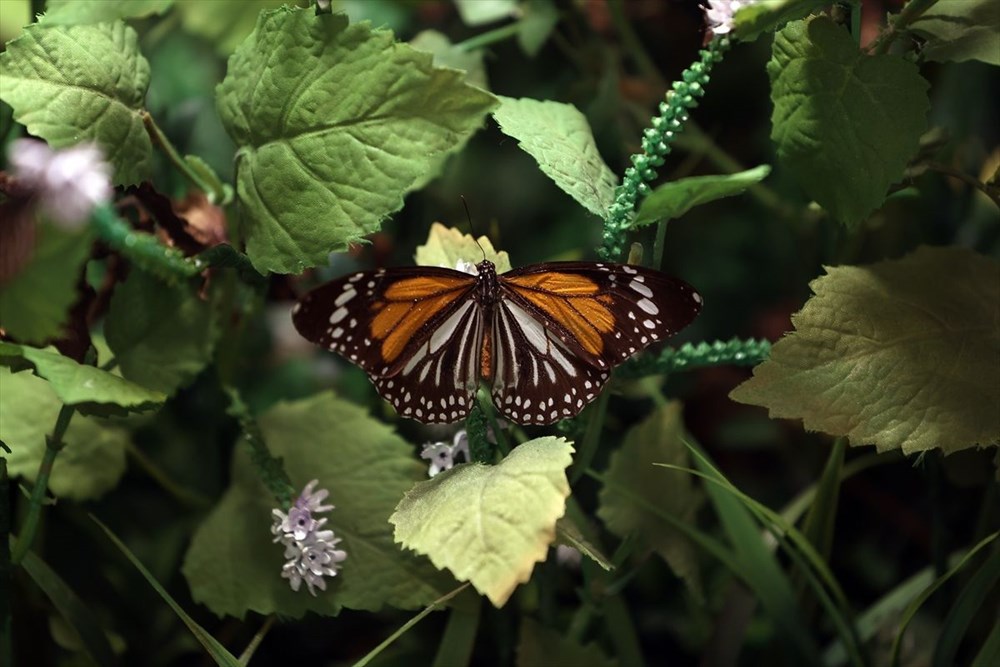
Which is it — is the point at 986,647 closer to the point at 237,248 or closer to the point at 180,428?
the point at 237,248

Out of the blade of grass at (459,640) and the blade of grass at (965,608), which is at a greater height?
the blade of grass at (965,608)

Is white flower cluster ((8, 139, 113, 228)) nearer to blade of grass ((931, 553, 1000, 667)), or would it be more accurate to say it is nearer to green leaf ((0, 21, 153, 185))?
green leaf ((0, 21, 153, 185))

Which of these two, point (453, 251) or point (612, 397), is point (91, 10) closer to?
point (453, 251)

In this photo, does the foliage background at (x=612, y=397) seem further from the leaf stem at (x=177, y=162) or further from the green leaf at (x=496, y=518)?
the green leaf at (x=496, y=518)

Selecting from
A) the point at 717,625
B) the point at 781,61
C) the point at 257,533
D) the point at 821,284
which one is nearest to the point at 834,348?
the point at 821,284

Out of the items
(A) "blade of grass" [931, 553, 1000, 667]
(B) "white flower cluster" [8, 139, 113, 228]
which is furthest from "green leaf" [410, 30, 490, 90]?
(A) "blade of grass" [931, 553, 1000, 667]

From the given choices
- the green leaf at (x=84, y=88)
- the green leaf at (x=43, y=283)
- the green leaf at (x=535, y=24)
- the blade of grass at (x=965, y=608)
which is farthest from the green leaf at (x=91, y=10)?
the blade of grass at (x=965, y=608)
